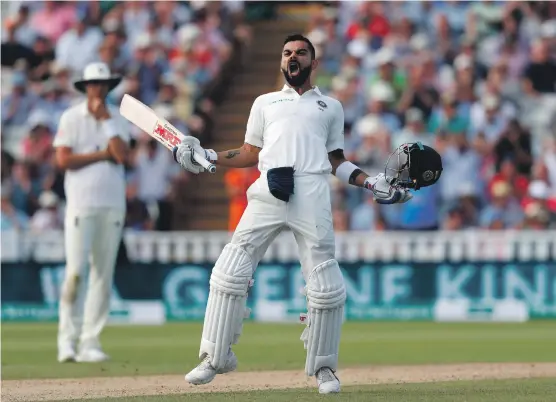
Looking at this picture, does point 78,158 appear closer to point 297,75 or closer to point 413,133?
point 297,75

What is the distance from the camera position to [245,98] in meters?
20.6

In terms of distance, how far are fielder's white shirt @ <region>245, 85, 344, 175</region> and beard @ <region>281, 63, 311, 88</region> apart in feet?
0.21

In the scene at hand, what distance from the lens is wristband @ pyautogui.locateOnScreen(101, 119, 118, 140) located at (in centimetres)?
1138

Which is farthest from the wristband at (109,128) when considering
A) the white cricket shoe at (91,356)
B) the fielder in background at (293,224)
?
the fielder in background at (293,224)

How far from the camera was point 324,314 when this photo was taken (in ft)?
27.2

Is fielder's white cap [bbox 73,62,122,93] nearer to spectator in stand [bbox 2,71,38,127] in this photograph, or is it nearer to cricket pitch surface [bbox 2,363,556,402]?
cricket pitch surface [bbox 2,363,556,402]

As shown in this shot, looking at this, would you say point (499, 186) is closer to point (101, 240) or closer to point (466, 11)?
point (466, 11)

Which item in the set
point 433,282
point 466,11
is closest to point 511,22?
point 466,11

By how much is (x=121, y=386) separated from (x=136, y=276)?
707 centimetres

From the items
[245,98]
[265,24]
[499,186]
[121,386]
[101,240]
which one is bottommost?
[121,386]

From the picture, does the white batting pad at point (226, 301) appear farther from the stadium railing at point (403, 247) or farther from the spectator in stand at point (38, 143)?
the spectator in stand at point (38, 143)

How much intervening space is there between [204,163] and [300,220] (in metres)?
0.66

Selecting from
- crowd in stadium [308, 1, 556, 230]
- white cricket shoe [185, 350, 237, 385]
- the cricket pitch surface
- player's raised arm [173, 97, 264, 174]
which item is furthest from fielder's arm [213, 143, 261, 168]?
crowd in stadium [308, 1, 556, 230]

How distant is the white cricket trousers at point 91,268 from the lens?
11422 millimetres
